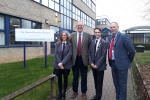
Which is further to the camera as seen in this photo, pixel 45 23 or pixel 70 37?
pixel 45 23

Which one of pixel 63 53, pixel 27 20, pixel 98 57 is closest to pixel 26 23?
pixel 27 20

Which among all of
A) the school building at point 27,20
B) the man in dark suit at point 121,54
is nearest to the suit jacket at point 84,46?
the man in dark suit at point 121,54

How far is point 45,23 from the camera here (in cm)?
1783

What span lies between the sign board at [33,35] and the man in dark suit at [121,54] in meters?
5.89

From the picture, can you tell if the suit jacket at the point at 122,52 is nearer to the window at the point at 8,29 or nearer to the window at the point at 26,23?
the window at the point at 8,29

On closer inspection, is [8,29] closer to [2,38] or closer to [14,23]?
[2,38]

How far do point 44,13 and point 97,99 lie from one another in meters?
13.8

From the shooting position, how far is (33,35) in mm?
9766

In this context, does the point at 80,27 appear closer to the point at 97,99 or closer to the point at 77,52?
the point at 77,52

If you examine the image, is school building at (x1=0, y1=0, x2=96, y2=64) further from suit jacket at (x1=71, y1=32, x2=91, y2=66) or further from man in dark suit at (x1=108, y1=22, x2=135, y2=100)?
man in dark suit at (x1=108, y1=22, x2=135, y2=100)

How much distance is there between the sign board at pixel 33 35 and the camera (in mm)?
9516

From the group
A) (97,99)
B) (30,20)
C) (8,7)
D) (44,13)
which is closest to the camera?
(97,99)

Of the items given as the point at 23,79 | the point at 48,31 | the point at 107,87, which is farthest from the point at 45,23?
the point at 107,87

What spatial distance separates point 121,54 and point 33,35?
20.6 feet
